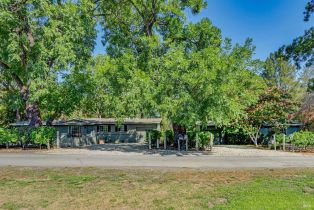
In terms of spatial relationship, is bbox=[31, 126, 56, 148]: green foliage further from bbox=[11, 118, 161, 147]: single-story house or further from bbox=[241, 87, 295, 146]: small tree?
bbox=[241, 87, 295, 146]: small tree

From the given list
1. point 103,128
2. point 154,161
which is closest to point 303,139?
point 154,161

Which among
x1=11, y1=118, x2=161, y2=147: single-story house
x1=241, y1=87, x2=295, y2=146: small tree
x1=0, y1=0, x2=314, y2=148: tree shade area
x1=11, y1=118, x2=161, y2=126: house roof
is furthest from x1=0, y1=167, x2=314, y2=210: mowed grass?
x1=11, y1=118, x2=161, y2=147: single-story house

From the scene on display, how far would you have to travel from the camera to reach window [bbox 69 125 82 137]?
34844 millimetres

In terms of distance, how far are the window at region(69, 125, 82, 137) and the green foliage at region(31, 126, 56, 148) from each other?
7867 millimetres

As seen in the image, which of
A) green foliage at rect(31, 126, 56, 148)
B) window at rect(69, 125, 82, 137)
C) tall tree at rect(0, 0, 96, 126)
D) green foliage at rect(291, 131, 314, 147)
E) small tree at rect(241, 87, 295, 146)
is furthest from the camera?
window at rect(69, 125, 82, 137)

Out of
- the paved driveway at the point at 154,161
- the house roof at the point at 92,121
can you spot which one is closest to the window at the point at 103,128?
the house roof at the point at 92,121

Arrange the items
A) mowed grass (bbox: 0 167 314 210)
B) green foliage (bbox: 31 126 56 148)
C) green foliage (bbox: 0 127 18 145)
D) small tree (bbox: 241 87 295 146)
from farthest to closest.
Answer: small tree (bbox: 241 87 295 146) → green foliage (bbox: 0 127 18 145) → green foliage (bbox: 31 126 56 148) → mowed grass (bbox: 0 167 314 210)

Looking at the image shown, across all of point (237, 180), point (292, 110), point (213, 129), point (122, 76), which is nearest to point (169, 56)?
point (122, 76)

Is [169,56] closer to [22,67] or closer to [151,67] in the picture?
[151,67]

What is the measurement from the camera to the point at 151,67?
23.7m

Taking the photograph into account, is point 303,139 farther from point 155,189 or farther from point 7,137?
point 7,137

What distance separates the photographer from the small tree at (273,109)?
3033 cm

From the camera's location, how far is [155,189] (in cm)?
1065

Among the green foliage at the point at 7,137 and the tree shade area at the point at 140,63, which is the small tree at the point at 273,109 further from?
the green foliage at the point at 7,137
